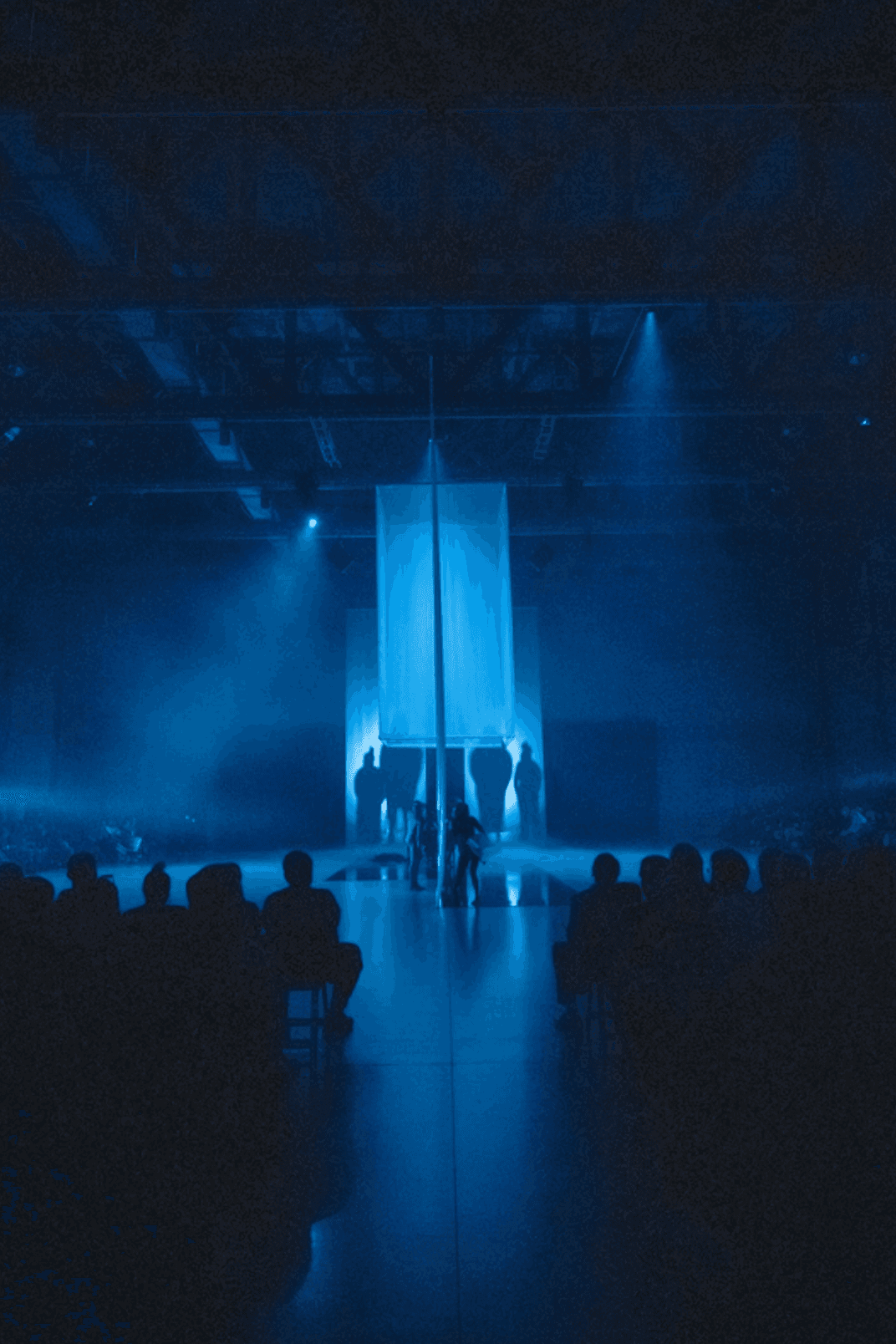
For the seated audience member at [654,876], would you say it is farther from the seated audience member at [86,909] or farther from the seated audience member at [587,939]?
the seated audience member at [86,909]

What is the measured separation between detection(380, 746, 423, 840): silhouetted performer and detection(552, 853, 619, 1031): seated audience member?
1342 cm

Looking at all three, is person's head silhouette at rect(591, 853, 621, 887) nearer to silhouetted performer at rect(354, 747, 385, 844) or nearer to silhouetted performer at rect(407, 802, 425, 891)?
silhouetted performer at rect(407, 802, 425, 891)

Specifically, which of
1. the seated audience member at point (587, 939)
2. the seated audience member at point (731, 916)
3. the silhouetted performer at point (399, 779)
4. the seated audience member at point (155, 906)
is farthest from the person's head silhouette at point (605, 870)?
the silhouetted performer at point (399, 779)

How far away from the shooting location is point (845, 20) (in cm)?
421

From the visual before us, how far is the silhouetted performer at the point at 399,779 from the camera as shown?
18.3m

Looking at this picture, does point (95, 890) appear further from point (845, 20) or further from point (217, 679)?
point (217, 679)

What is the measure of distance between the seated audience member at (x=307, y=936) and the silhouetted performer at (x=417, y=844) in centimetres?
742

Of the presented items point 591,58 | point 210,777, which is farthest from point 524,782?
point 591,58

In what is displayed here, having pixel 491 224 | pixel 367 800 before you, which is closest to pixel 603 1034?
pixel 491 224

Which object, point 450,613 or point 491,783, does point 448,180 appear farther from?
point 491,783

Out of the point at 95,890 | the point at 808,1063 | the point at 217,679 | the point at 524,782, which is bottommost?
the point at 808,1063

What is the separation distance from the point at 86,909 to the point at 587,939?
2567 mm

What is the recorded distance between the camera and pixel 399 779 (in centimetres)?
1839

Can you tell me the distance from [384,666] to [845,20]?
7978mm
